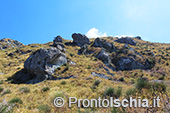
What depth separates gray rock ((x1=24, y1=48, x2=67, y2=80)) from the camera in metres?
17.9

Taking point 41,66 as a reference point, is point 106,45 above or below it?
above

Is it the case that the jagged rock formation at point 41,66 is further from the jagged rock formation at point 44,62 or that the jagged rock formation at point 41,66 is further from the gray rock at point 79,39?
the gray rock at point 79,39

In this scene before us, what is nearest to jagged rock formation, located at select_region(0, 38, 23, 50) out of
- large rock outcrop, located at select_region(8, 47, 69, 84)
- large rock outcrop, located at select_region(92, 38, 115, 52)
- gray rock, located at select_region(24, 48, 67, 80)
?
large rock outcrop, located at select_region(8, 47, 69, 84)

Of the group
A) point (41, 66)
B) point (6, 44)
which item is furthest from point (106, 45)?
point (6, 44)

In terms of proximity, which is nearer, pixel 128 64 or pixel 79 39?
pixel 128 64

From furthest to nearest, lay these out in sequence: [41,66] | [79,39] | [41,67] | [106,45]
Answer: [79,39] → [106,45] → [41,66] → [41,67]

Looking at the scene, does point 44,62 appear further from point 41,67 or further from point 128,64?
point 128,64

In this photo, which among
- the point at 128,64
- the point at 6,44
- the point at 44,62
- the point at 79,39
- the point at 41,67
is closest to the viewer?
the point at 41,67

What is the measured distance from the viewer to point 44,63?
18984 mm

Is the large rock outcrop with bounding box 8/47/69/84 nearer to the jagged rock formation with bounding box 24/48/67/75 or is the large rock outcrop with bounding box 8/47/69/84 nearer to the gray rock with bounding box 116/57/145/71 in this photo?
the jagged rock formation with bounding box 24/48/67/75

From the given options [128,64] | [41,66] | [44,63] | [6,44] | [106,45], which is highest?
[6,44]

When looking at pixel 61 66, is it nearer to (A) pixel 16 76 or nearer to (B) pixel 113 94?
(A) pixel 16 76

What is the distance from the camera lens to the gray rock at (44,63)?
58.7 ft

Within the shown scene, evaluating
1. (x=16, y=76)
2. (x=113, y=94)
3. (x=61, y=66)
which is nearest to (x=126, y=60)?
(x=61, y=66)
